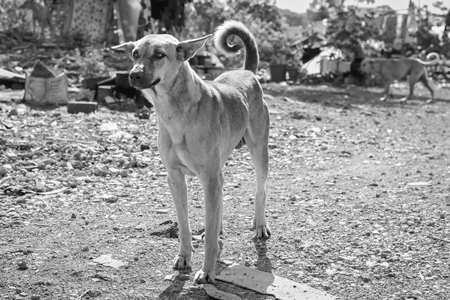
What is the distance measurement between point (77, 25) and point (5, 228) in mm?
14371

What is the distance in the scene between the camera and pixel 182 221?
452 cm

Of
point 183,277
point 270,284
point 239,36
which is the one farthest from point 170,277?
Answer: point 239,36

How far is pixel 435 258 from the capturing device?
4.73m

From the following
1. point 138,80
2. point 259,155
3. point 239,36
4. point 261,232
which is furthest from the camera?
point 239,36

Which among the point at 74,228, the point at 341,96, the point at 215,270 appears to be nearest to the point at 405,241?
the point at 215,270

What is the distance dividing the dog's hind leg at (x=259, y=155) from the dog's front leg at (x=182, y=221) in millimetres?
877

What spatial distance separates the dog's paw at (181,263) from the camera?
448 cm

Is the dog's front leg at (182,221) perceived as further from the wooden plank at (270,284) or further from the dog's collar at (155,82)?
the dog's collar at (155,82)

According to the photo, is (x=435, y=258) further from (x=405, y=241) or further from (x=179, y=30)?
(x=179, y=30)

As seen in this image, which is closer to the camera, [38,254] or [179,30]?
[38,254]

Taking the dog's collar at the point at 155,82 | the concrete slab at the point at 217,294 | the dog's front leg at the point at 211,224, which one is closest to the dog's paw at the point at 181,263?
the dog's front leg at the point at 211,224

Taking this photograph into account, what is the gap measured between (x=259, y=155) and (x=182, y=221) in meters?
1.09

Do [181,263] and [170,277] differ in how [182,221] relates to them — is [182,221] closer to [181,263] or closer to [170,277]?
[181,263]

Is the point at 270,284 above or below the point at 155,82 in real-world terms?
below
